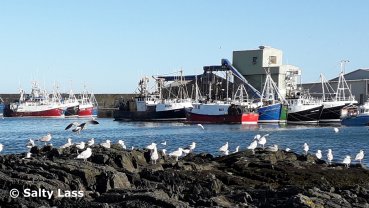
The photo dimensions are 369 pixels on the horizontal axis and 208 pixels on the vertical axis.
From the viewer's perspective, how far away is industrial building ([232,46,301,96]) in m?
96.6

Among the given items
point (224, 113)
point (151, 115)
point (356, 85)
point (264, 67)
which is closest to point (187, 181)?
point (224, 113)

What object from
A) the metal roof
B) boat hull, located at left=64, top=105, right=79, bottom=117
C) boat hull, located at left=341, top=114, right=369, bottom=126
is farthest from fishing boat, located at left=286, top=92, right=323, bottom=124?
boat hull, located at left=64, top=105, right=79, bottom=117

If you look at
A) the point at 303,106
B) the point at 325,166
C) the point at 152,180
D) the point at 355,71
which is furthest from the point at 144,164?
the point at 355,71

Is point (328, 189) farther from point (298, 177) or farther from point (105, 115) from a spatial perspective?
point (105, 115)

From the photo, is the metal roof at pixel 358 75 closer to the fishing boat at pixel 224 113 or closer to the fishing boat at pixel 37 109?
the fishing boat at pixel 224 113

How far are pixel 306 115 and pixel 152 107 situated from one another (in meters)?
22.2

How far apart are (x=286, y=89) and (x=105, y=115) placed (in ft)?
148

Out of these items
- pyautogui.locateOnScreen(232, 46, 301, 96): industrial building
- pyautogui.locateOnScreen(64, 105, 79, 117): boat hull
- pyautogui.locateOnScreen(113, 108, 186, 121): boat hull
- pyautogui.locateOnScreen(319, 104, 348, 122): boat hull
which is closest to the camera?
pyautogui.locateOnScreen(319, 104, 348, 122): boat hull

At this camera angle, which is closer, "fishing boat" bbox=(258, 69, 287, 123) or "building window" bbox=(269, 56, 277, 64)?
"fishing boat" bbox=(258, 69, 287, 123)

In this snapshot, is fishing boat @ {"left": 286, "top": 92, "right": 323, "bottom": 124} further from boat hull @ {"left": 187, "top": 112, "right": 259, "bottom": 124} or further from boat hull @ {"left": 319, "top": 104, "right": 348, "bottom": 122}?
boat hull @ {"left": 187, "top": 112, "right": 259, "bottom": 124}

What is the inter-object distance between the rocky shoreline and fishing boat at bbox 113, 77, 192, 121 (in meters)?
62.1

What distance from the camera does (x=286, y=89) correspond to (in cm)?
9675

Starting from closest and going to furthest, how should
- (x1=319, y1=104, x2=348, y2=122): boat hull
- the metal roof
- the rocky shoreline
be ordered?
1. the rocky shoreline
2. (x1=319, y1=104, x2=348, y2=122): boat hull
3. the metal roof

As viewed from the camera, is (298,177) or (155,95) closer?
(298,177)
